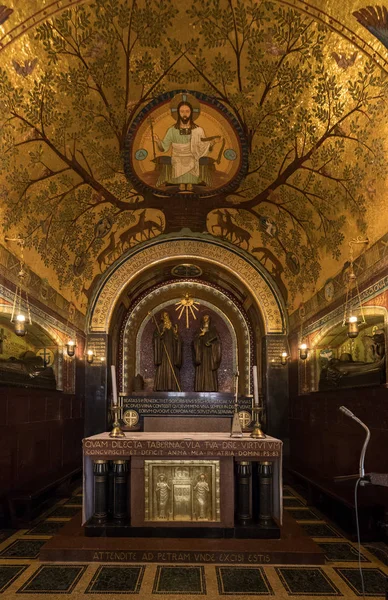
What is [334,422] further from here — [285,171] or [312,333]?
[285,171]

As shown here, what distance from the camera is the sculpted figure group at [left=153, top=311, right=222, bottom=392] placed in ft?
48.3

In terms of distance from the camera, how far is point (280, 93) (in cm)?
802

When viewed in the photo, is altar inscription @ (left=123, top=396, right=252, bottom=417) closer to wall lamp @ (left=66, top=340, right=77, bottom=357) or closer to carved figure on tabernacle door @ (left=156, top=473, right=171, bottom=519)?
wall lamp @ (left=66, top=340, right=77, bottom=357)

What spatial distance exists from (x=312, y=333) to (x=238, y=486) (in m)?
5.03

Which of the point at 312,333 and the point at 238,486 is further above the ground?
the point at 312,333

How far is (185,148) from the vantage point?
9.59 meters

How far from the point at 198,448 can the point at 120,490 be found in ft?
4.08

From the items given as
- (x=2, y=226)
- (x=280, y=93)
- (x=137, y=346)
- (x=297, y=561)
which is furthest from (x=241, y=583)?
(x=137, y=346)

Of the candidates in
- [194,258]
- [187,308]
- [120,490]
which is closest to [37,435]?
[120,490]

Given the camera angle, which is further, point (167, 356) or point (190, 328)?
point (190, 328)

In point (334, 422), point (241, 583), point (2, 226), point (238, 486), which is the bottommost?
point (241, 583)

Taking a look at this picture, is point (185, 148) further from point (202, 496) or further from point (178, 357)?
point (178, 357)

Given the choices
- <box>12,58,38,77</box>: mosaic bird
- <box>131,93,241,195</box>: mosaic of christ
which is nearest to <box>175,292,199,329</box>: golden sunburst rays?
<box>131,93,241,195</box>: mosaic of christ

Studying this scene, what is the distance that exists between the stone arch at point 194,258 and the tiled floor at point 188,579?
289 inches
